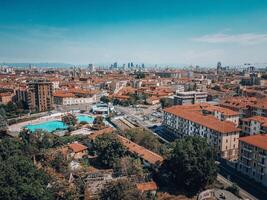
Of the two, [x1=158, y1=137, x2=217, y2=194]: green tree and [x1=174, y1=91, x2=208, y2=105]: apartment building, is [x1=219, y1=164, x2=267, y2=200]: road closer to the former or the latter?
[x1=158, y1=137, x2=217, y2=194]: green tree

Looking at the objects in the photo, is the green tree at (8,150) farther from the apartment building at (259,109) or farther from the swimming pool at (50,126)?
the apartment building at (259,109)

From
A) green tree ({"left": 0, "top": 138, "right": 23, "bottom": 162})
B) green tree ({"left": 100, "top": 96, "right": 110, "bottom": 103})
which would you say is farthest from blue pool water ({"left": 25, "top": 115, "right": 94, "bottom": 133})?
green tree ({"left": 0, "top": 138, "right": 23, "bottom": 162})

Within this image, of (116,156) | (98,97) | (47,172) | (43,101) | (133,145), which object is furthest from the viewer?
(98,97)

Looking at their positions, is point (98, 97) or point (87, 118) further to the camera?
point (98, 97)

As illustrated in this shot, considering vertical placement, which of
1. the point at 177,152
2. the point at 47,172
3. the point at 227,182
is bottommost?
the point at 227,182

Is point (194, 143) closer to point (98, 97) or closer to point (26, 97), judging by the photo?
point (26, 97)

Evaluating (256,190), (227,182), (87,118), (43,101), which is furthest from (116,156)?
(43,101)

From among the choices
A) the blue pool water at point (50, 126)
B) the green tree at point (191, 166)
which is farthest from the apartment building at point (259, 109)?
the blue pool water at point (50, 126)

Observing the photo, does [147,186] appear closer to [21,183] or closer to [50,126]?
[21,183]
